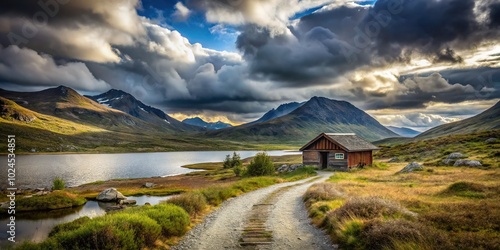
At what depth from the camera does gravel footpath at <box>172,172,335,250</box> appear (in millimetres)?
13492

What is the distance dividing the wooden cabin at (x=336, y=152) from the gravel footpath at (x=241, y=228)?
36.5 m

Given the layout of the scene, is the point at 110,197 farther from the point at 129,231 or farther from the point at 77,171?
the point at 77,171

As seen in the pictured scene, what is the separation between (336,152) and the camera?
2318 inches

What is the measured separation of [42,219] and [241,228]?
2971 cm

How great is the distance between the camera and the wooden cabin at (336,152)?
5794cm

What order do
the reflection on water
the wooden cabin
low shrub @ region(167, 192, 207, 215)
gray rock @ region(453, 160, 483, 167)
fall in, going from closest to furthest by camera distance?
low shrub @ region(167, 192, 207, 215), the reflection on water, gray rock @ region(453, 160, 483, 167), the wooden cabin

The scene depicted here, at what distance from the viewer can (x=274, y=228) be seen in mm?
16234

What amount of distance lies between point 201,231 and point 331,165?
47045 mm

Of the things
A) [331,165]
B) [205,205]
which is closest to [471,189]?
[205,205]

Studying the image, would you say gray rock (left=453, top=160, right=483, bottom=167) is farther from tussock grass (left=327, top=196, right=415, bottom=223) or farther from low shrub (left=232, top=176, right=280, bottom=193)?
tussock grass (left=327, top=196, right=415, bottom=223)

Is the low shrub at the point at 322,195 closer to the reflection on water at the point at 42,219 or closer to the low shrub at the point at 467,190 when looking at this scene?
the low shrub at the point at 467,190

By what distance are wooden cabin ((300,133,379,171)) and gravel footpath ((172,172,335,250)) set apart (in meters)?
36.5

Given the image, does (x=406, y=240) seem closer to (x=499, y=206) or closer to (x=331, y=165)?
(x=499, y=206)

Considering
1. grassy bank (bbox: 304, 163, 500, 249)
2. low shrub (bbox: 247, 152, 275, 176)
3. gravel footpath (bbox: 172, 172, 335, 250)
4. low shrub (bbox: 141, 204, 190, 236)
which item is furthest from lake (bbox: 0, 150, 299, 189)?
grassy bank (bbox: 304, 163, 500, 249)
